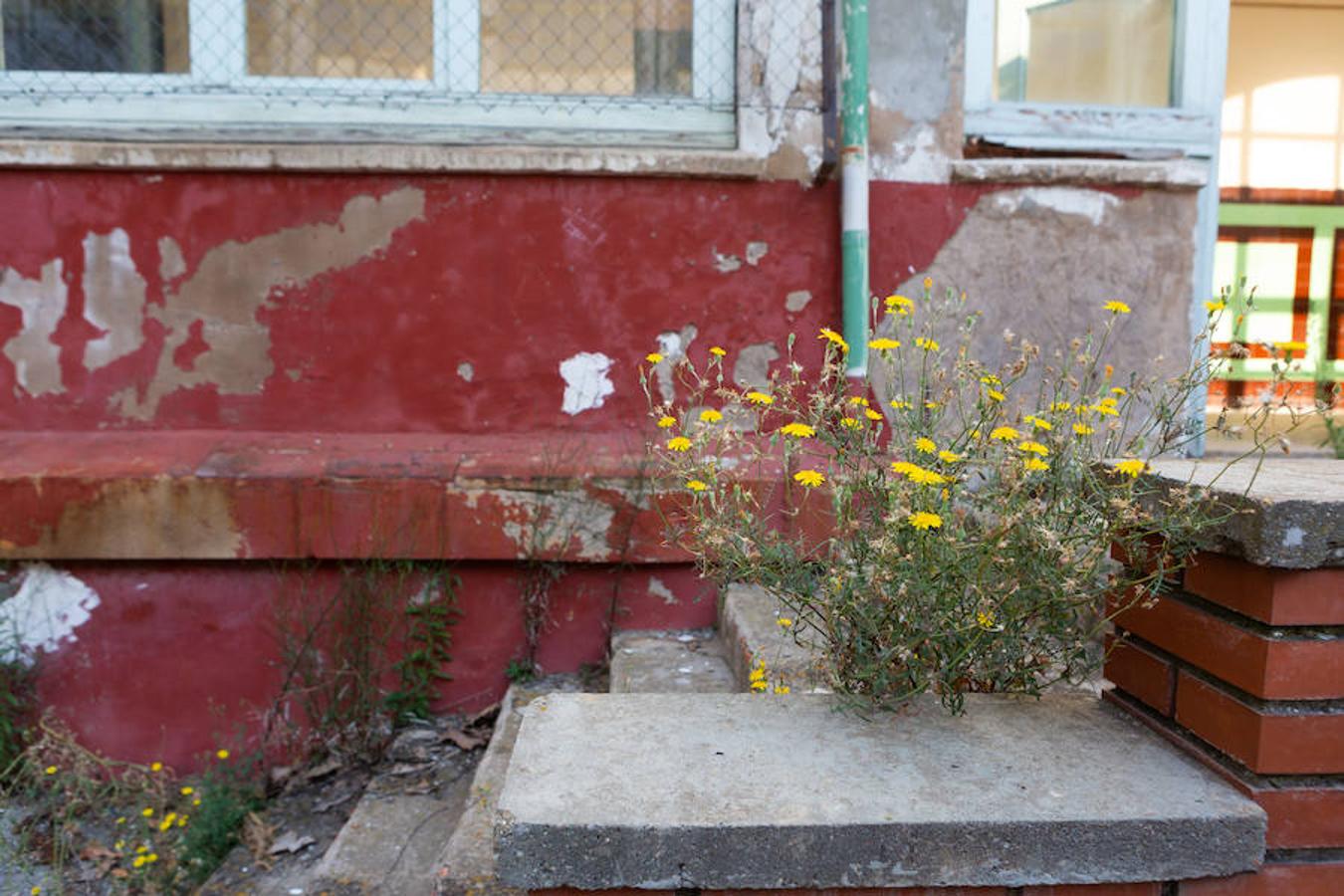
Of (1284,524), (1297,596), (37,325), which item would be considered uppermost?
(37,325)

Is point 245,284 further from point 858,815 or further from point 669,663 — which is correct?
point 858,815

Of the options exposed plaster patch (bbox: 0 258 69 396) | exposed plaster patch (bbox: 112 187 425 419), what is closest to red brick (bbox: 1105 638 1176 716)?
exposed plaster patch (bbox: 112 187 425 419)

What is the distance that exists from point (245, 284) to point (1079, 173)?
108 inches

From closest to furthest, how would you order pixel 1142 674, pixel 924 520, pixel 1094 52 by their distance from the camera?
pixel 924 520, pixel 1142 674, pixel 1094 52

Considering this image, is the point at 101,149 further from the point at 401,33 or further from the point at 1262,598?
the point at 1262,598

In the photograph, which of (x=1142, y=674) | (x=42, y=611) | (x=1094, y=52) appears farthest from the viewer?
(x=1094, y=52)

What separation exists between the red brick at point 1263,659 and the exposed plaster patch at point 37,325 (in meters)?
3.24

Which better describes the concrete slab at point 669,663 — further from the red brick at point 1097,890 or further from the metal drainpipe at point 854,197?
the red brick at point 1097,890

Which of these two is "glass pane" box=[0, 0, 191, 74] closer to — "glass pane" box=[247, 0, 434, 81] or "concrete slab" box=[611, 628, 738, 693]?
"glass pane" box=[247, 0, 434, 81]

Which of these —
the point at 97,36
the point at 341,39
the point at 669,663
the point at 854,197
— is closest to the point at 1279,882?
the point at 669,663

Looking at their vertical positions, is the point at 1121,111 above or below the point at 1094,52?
below

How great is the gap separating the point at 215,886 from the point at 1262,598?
237 cm

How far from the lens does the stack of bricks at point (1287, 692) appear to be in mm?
1322

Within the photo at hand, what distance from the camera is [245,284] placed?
3.20 metres
